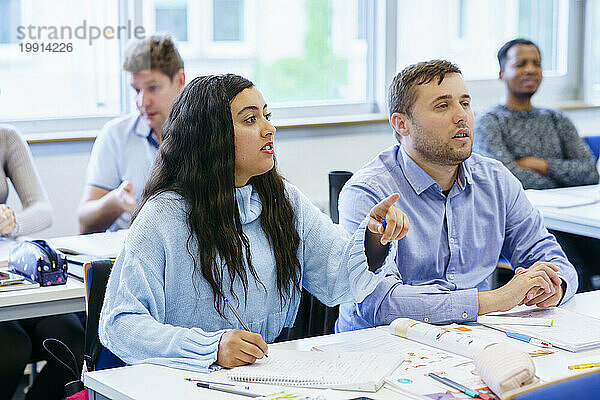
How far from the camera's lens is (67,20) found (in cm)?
A: 409

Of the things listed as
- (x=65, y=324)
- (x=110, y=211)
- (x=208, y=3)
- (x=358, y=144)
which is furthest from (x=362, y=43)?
(x=65, y=324)

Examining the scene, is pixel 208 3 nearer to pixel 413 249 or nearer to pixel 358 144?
pixel 358 144

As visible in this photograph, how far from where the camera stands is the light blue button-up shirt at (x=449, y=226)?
2.25m

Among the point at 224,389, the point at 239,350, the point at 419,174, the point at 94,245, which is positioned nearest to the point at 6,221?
the point at 94,245

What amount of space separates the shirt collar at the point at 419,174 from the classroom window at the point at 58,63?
2209 mm

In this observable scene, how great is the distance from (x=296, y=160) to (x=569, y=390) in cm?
357

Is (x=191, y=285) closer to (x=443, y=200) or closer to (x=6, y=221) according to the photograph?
(x=443, y=200)

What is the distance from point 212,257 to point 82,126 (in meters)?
2.52

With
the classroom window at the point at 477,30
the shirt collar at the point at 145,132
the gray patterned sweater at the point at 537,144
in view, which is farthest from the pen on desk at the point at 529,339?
the classroom window at the point at 477,30

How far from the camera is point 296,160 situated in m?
4.67

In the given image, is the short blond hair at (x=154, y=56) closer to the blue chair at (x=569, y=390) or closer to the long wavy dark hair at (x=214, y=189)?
the long wavy dark hair at (x=214, y=189)

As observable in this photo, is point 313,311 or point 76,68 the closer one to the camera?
point 313,311

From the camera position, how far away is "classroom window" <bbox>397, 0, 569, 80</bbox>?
16.8 ft

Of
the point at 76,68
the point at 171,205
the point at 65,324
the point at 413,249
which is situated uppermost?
the point at 76,68
